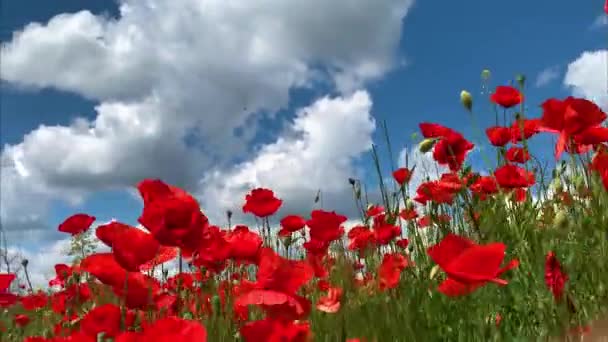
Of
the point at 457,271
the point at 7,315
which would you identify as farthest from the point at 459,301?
the point at 7,315

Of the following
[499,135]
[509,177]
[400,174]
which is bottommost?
[509,177]

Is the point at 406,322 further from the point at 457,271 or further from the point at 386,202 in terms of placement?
the point at 386,202

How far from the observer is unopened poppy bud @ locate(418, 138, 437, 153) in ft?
9.30

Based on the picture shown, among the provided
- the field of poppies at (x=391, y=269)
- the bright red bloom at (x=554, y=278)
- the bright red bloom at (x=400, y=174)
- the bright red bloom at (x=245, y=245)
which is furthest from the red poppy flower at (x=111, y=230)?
the bright red bloom at (x=400, y=174)

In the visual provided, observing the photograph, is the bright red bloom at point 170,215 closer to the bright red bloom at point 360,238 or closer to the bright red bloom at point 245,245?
the bright red bloom at point 245,245

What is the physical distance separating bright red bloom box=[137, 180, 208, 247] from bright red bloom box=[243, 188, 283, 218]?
1699 mm

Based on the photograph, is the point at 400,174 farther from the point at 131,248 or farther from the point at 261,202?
the point at 131,248

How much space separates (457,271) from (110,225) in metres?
0.95

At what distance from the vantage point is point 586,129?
8.08ft

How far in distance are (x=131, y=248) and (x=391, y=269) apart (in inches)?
37.7

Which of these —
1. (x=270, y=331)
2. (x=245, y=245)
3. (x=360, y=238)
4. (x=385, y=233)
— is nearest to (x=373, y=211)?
(x=360, y=238)

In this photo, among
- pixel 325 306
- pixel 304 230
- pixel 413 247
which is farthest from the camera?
pixel 304 230

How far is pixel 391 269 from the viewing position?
90.4 inches

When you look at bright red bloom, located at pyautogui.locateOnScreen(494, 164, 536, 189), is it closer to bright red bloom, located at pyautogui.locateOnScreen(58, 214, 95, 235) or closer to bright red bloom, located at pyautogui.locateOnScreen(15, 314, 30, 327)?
bright red bloom, located at pyautogui.locateOnScreen(58, 214, 95, 235)
